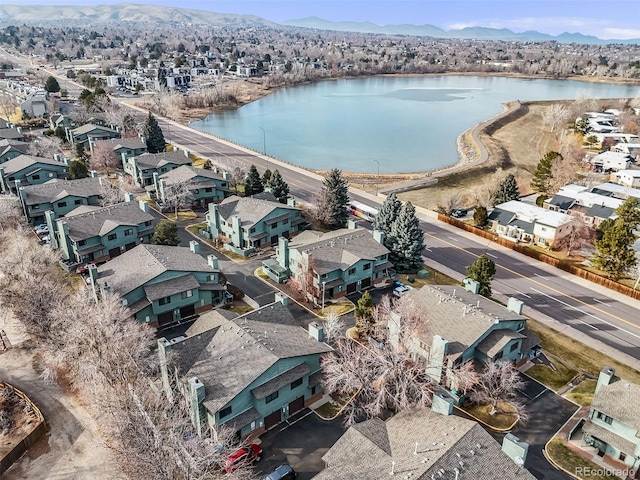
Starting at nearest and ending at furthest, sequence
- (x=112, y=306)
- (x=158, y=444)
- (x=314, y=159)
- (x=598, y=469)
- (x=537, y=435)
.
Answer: (x=158, y=444)
(x=598, y=469)
(x=537, y=435)
(x=112, y=306)
(x=314, y=159)

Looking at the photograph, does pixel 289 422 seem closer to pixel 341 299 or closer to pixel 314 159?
pixel 341 299

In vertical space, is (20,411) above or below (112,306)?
below

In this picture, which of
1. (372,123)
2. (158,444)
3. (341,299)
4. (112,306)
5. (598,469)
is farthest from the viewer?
(372,123)

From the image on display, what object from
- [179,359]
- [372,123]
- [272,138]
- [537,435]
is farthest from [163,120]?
[537,435]

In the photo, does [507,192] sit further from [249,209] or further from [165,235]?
[165,235]

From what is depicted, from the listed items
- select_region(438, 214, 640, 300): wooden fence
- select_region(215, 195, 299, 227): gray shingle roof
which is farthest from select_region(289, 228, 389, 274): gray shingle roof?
select_region(438, 214, 640, 300): wooden fence

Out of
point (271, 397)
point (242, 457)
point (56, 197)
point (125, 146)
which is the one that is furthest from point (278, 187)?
point (242, 457)

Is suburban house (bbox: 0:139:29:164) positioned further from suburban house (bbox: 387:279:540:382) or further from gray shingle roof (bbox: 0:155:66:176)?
A: suburban house (bbox: 387:279:540:382)
